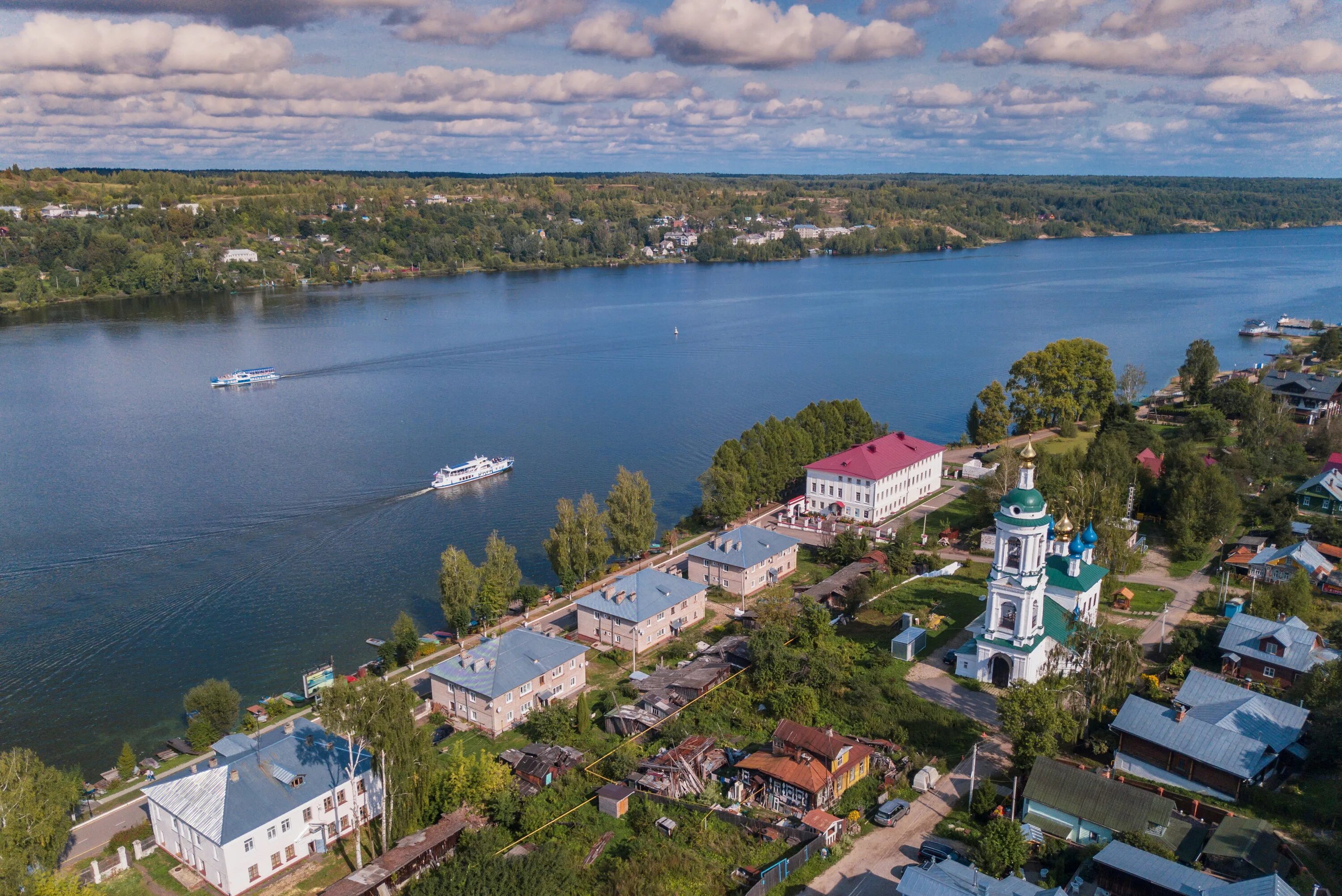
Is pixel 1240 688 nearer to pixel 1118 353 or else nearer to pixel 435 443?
pixel 435 443

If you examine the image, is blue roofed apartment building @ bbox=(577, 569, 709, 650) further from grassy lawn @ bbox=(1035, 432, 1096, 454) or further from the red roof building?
grassy lawn @ bbox=(1035, 432, 1096, 454)

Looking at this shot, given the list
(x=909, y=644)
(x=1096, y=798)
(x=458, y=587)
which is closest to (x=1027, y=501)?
(x=909, y=644)

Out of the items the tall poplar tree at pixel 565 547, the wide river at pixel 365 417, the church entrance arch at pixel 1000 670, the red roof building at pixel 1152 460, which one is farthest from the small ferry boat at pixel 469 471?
the red roof building at pixel 1152 460

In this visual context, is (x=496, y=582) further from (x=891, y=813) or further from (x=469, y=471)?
(x=469, y=471)

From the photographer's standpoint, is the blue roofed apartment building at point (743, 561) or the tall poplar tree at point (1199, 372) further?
the tall poplar tree at point (1199, 372)

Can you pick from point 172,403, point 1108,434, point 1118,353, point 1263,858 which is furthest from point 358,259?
point 1263,858

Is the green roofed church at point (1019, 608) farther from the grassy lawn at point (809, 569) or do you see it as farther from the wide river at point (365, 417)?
the wide river at point (365, 417)
